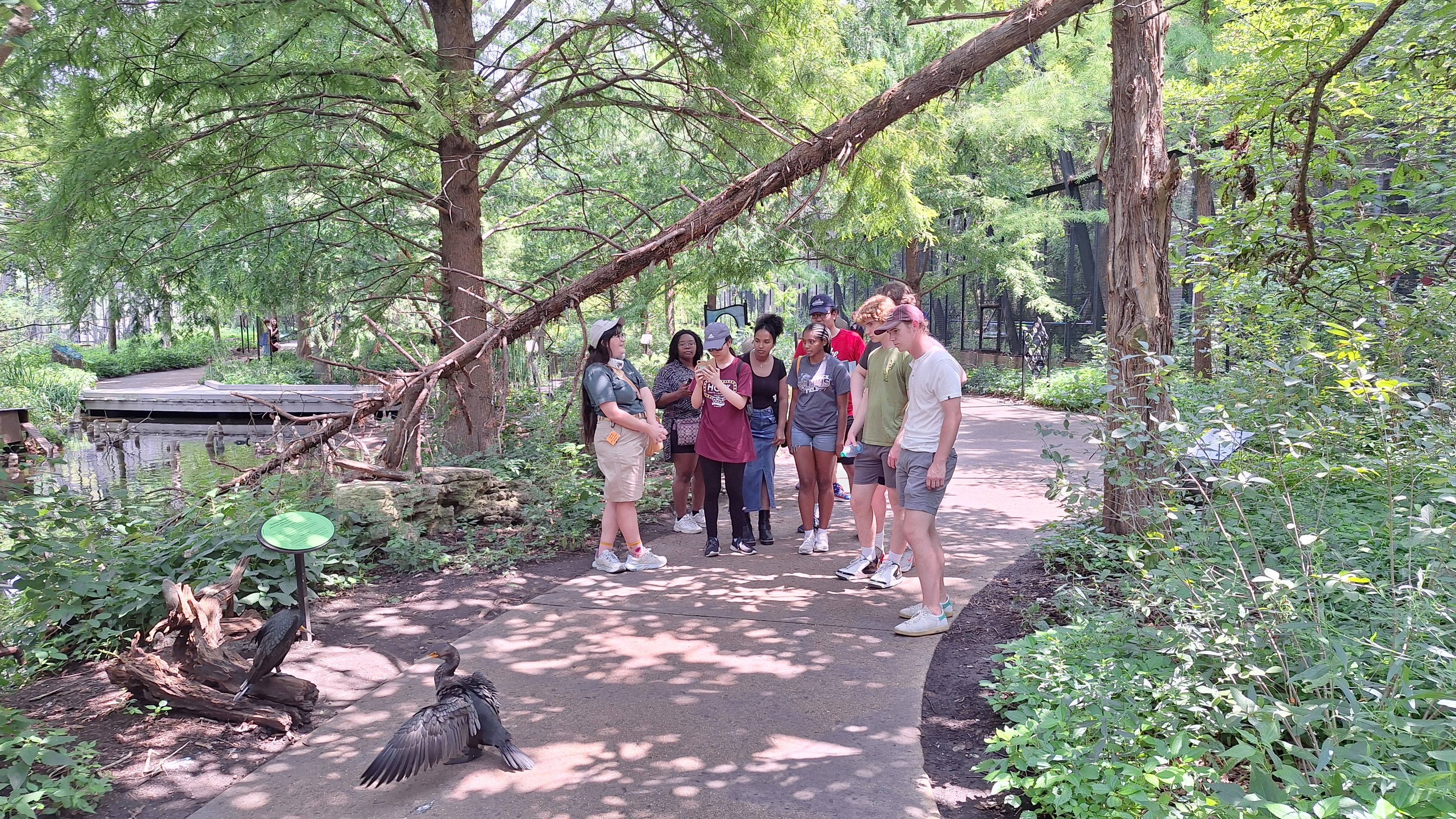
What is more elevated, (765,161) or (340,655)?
(765,161)

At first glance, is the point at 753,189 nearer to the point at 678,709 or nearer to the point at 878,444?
the point at 878,444

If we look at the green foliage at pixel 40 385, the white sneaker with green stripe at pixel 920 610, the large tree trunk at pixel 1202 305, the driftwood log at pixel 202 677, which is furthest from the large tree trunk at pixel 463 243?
the green foliage at pixel 40 385

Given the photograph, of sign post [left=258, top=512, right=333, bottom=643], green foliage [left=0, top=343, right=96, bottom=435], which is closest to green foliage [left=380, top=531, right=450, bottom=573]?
sign post [left=258, top=512, right=333, bottom=643]

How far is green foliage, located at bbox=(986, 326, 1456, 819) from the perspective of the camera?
253 cm

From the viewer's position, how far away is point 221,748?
13.2 feet

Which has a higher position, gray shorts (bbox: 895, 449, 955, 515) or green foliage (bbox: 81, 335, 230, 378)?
green foliage (bbox: 81, 335, 230, 378)

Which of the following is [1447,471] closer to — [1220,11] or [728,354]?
[728,354]

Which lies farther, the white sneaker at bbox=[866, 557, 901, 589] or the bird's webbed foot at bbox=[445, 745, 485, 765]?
the white sneaker at bbox=[866, 557, 901, 589]

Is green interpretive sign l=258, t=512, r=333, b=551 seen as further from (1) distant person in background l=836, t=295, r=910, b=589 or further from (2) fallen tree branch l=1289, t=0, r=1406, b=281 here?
(2) fallen tree branch l=1289, t=0, r=1406, b=281

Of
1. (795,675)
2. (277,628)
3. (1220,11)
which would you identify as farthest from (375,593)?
(1220,11)

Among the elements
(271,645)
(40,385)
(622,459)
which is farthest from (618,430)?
(40,385)

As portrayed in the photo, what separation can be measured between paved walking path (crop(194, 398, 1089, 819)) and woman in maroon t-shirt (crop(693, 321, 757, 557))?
36 centimetres

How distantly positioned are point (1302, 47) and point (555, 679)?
22.1ft

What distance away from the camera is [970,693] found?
432cm
